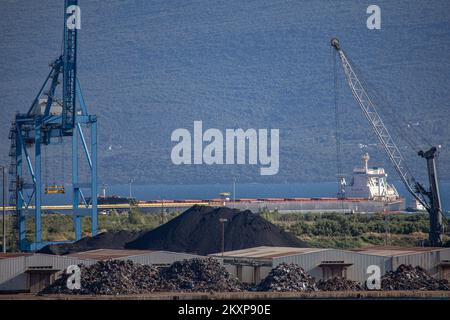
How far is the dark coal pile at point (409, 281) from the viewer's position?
145 ft

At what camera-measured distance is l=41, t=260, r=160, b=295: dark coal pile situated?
42000 mm

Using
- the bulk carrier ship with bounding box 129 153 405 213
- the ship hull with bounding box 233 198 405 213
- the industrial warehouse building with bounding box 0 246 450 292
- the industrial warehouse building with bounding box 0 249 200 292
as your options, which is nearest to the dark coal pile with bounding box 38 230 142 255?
the industrial warehouse building with bounding box 0 246 450 292

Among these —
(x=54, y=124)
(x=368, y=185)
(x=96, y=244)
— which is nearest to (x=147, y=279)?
(x=96, y=244)

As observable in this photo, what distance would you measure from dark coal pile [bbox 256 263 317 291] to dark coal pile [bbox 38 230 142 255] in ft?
40.8

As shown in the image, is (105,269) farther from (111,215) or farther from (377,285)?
(111,215)

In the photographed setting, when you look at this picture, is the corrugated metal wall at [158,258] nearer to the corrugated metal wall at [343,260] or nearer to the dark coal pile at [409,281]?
the corrugated metal wall at [343,260]

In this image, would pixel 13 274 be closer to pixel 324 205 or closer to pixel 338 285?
pixel 338 285

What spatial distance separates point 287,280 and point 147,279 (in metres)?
4.83

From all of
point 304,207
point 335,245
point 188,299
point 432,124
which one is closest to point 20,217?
point 335,245

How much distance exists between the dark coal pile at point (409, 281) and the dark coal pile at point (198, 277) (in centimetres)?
527

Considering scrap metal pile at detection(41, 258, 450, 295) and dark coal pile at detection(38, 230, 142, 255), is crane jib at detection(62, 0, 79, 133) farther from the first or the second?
scrap metal pile at detection(41, 258, 450, 295)

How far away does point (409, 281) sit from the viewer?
4462 cm
